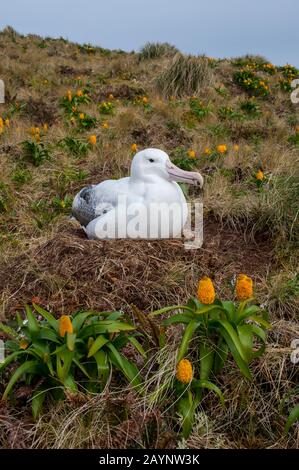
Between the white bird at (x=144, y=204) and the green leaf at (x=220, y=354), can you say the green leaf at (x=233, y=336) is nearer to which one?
the green leaf at (x=220, y=354)

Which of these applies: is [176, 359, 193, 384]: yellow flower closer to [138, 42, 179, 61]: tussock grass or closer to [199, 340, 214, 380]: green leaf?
[199, 340, 214, 380]: green leaf

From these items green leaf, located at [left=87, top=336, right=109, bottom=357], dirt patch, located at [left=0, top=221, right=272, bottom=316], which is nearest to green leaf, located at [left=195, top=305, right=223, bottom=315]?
green leaf, located at [left=87, top=336, right=109, bottom=357]

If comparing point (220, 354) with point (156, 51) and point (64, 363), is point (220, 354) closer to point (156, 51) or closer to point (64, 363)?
point (64, 363)

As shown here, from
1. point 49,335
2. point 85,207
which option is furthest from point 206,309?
point 85,207

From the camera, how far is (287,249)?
13.0 ft

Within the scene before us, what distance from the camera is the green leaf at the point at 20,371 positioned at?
226 cm

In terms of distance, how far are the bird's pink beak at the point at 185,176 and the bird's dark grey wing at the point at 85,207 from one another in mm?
595

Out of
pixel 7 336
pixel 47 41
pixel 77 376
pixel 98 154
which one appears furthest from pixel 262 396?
pixel 47 41

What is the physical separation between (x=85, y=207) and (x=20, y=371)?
183cm

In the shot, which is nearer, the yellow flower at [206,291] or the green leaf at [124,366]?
the yellow flower at [206,291]

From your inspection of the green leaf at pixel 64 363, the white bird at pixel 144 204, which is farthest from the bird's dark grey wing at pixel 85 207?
the green leaf at pixel 64 363

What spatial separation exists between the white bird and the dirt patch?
0.35 feet

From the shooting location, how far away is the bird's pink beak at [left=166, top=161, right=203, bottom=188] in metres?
3.71
